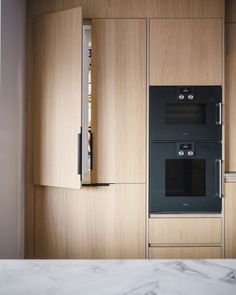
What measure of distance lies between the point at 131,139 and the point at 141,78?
46cm

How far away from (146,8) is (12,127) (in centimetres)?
129

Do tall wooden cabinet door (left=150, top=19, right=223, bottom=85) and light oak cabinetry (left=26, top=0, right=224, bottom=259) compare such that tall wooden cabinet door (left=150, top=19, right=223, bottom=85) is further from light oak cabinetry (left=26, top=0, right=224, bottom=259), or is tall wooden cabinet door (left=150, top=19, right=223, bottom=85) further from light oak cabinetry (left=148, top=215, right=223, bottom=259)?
light oak cabinetry (left=148, top=215, right=223, bottom=259)

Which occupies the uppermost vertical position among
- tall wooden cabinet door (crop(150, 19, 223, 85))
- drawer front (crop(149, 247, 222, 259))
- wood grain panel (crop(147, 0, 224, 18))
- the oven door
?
wood grain panel (crop(147, 0, 224, 18))

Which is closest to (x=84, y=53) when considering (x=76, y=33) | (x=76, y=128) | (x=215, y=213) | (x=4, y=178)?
(x=76, y=33)

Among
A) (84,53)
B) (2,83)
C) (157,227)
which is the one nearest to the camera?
(2,83)

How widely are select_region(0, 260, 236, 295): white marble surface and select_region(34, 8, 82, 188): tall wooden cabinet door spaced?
5.14 ft

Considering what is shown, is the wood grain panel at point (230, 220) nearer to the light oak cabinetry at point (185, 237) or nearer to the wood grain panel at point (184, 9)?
the light oak cabinetry at point (185, 237)

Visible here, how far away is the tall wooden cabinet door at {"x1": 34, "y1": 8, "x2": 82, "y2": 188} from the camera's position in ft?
6.93

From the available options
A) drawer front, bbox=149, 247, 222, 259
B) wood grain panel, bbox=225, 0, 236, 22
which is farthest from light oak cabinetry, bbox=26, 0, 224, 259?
wood grain panel, bbox=225, 0, 236, 22

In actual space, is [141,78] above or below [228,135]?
above

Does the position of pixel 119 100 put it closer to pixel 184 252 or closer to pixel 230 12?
pixel 230 12

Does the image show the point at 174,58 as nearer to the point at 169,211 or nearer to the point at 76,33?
the point at 76,33

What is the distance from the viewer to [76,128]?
2105 mm

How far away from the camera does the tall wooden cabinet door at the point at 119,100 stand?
224 centimetres
